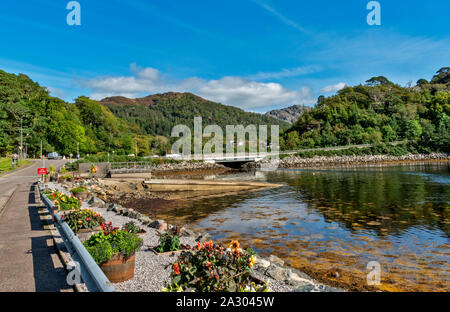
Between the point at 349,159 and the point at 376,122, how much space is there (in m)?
42.1

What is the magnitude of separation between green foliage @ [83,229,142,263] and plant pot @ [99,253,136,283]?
0.12 m

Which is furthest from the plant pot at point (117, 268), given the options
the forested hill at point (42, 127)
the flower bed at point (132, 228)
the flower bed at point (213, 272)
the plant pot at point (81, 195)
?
the forested hill at point (42, 127)

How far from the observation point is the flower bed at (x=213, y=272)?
501cm

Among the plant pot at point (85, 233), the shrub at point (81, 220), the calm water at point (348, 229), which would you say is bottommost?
the calm water at point (348, 229)

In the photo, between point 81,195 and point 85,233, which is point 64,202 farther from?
point 81,195

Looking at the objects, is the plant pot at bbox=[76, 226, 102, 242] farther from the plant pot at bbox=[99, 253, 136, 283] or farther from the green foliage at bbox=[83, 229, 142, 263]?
the plant pot at bbox=[99, 253, 136, 283]

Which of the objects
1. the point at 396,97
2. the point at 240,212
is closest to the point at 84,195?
the point at 240,212

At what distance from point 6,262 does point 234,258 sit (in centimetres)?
639

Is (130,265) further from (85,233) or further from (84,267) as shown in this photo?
(85,233)

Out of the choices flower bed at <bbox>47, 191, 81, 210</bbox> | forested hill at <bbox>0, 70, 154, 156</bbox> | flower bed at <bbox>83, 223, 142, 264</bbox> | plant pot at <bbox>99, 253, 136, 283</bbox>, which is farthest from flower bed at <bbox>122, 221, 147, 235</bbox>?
forested hill at <bbox>0, 70, 154, 156</bbox>

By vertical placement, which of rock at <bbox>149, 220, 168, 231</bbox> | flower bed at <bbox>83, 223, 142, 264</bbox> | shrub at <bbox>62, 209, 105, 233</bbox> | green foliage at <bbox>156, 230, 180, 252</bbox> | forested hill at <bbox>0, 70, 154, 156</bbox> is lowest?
rock at <bbox>149, 220, 168, 231</bbox>

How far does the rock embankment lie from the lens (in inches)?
3044

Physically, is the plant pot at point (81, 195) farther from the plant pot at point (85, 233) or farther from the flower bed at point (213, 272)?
the flower bed at point (213, 272)

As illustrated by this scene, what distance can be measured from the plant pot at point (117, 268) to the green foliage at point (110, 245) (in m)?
0.12
